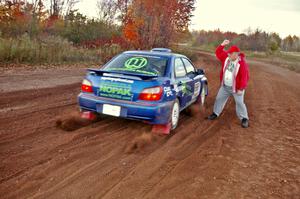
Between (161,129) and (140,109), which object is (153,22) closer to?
(161,129)

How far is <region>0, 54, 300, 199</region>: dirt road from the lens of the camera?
3846 millimetres

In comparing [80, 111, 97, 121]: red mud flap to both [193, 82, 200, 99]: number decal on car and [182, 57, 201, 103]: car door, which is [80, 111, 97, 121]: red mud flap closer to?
[182, 57, 201, 103]: car door

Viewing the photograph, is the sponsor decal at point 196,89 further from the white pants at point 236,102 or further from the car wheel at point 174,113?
the car wheel at point 174,113

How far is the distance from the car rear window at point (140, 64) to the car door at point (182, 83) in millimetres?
368

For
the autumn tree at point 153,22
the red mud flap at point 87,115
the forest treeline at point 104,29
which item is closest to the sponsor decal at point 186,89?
the red mud flap at point 87,115

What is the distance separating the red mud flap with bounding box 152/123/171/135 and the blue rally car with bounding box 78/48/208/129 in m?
0.08

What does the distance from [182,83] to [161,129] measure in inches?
49.0

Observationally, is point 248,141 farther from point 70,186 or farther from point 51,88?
point 51,88

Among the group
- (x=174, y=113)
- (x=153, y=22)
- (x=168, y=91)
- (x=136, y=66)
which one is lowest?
(x=174, y=113)

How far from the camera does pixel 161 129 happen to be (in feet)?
19.2

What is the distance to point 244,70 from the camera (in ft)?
23.2

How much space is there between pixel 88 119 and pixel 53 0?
38639 mm

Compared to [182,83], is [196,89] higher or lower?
lower

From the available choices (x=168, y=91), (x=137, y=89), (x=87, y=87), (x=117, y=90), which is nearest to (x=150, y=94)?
(x=137, y=89)
